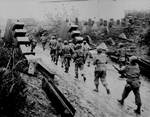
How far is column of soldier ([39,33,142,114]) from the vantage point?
570cm

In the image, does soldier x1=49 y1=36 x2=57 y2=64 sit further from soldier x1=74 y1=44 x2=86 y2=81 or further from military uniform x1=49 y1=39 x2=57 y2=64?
soldier x1=74 y1=44 x2=86 y2=81

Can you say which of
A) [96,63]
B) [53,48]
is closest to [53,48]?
[53,48]

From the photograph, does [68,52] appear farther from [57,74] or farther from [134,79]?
[134,79]

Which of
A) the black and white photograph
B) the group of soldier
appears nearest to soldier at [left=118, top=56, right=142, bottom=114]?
the black and white photograph

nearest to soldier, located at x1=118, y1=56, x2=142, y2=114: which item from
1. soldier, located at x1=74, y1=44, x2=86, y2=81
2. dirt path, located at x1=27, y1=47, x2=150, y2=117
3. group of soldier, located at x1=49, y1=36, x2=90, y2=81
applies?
dirt path, located at x1=27, y1=47, x2=150, y2=117

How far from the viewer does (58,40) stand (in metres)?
9.49

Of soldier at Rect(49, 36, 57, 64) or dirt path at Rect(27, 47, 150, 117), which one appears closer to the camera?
dirt path at Rect(27, 47, 150, 117)

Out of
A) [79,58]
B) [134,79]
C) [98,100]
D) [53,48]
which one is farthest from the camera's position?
[53,48]

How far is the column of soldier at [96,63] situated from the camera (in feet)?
18.7

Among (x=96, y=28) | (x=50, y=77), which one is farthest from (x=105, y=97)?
(x=96, y=28)

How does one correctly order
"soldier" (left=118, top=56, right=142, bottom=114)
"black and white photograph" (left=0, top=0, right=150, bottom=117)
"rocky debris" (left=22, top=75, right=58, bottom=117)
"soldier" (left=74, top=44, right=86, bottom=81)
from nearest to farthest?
"rocky debris" (left=22, top=75, right=58, bottom=117)
"black and white photograph" (left=0, top=0, right=150, bottom=117)
"soldier" (left=118, top=56, right=142, bottom=114)
"soldier" (left=74, top=44, right=86, bottom=81)

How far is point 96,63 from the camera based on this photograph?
678cm

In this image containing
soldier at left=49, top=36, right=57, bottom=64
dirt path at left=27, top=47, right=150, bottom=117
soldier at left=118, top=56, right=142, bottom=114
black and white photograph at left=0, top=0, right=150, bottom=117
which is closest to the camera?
black and white photograph at left=0, top=0, right=150, bottom=117

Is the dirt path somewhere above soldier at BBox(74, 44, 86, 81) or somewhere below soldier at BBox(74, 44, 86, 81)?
below
